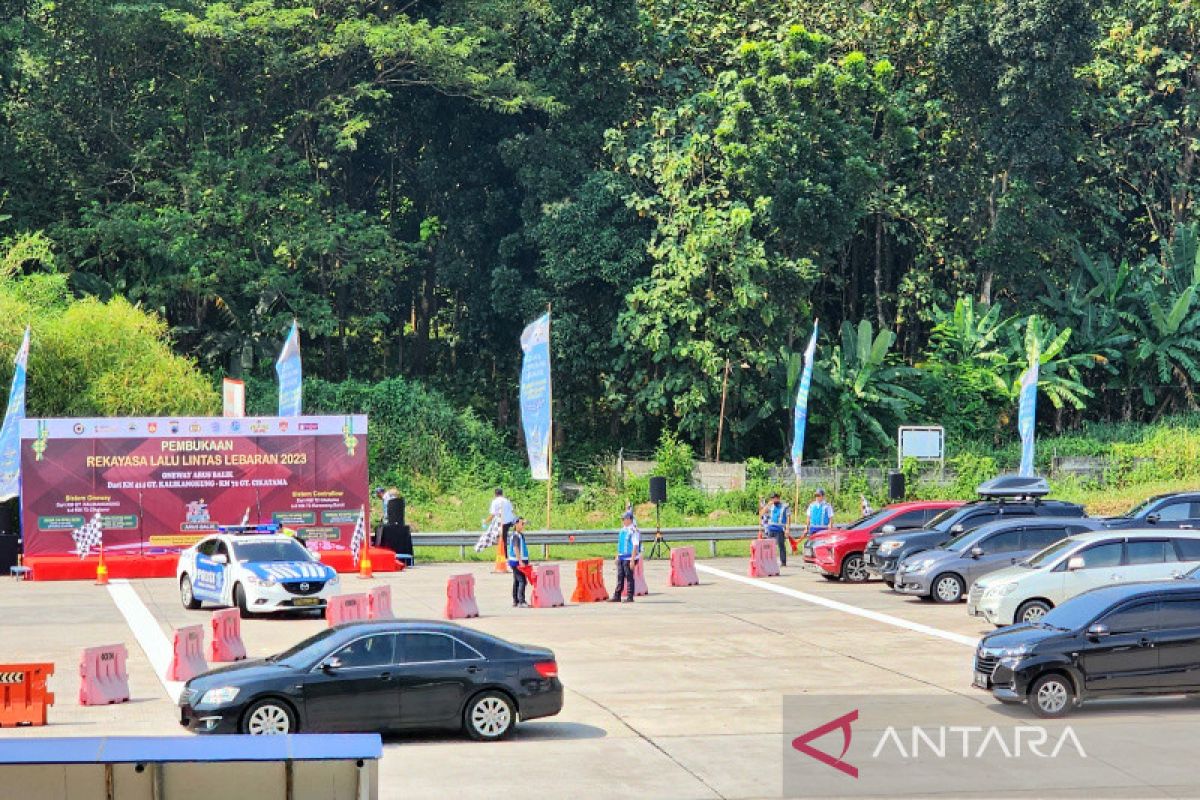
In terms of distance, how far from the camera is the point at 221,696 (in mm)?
16016

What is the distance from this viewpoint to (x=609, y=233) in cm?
5031

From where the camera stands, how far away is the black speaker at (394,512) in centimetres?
3728

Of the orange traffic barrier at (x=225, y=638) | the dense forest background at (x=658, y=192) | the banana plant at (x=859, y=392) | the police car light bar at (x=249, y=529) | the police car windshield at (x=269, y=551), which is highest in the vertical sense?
the dense forest background at (x=658, y=192)

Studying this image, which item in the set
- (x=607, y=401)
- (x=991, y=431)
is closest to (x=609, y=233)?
(x=607, y=401)

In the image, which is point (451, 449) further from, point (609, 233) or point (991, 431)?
point (991, 431)

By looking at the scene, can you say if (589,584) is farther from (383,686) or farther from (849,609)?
(383,686)

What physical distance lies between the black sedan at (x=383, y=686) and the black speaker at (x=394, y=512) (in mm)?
20021

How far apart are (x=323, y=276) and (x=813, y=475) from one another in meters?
17.8

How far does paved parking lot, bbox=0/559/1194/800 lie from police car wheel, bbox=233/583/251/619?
19.4 inches

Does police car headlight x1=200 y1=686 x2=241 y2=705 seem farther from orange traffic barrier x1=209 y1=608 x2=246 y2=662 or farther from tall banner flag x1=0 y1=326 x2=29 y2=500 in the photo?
tall banner flag x1=0 y1=326 x2=29 y2=500

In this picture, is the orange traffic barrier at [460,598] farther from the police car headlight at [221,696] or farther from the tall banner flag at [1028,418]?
the tall banner flag at [1028,418]

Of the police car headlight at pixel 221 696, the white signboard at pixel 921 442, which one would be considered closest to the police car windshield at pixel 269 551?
the police car headlight at pixel 221 696

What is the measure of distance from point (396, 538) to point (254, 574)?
956 centimetres

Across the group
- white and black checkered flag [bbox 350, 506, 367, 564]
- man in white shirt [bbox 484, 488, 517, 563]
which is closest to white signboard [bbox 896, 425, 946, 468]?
man in white shirt [bbox 484, 488, 517, 563]
